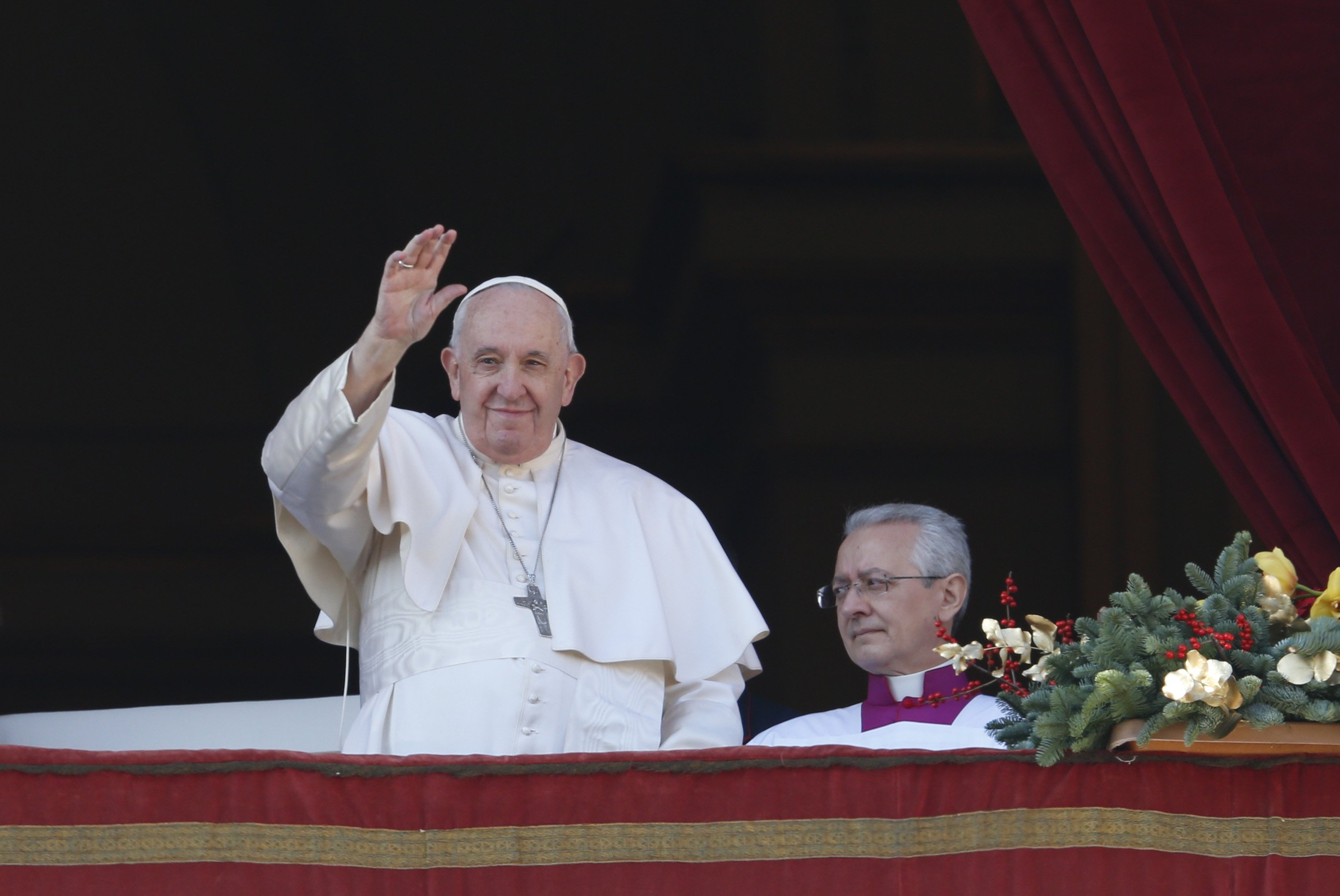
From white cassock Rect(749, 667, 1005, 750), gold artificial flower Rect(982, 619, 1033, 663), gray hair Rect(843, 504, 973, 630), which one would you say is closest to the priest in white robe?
white cassock Rect(749, 667, 1005, 750)

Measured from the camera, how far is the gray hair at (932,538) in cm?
353

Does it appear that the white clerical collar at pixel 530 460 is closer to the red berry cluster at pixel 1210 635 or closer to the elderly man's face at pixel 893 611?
the elderly man's face at pixel 893 611

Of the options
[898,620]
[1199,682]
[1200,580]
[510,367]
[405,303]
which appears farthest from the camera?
[898,620]

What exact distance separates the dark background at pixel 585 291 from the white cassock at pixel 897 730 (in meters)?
1.74

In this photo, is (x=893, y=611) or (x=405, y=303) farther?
(x=893, y=611)

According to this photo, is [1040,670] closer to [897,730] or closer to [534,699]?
Answer: [897,730]

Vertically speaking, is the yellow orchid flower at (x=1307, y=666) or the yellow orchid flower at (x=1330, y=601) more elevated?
the yellow orchid flower at (x=1330, y=601)

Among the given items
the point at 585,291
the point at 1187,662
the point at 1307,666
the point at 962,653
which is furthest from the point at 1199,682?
the point at 585,291

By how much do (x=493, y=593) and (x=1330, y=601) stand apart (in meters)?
1.35

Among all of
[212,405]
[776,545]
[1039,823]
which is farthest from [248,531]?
[1039,823]

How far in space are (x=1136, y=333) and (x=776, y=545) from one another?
241cm

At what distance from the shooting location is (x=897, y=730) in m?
3.04

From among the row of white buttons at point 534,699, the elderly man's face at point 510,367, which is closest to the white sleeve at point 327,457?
the elderly man's face at point 510,367

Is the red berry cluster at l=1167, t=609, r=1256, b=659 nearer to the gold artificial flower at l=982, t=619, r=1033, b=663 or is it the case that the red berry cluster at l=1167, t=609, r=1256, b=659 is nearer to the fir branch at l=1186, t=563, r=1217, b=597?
the fir branch at l=1186, t=563, r=1217, b=597
